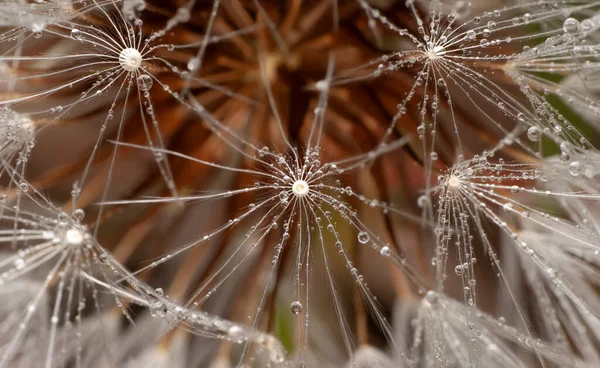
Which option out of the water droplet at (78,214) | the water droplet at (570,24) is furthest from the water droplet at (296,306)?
the water droplet at (570,24)

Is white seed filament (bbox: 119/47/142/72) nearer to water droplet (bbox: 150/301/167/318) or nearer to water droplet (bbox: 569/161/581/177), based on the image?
water droplet (bbox: 150/301/167/318)

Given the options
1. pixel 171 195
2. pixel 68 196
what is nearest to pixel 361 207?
pixel 171 195

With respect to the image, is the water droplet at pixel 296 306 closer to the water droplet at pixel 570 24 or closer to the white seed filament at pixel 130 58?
the white seed filament at pixel 130 58

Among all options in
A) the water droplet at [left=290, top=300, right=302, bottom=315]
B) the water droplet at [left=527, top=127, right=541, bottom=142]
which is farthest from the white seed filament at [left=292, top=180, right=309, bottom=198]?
the water droplet at [left=527, top=127, right=541, bottom=142]

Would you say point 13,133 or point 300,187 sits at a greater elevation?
point 13,133

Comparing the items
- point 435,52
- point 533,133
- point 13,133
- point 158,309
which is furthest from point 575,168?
point 13,133

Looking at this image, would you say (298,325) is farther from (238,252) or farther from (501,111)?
(501,111)

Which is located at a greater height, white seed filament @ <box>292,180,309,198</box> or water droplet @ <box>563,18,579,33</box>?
water droplet @ <box>563,18,579,33</box>

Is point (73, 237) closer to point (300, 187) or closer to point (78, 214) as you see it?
point (78, 214)
